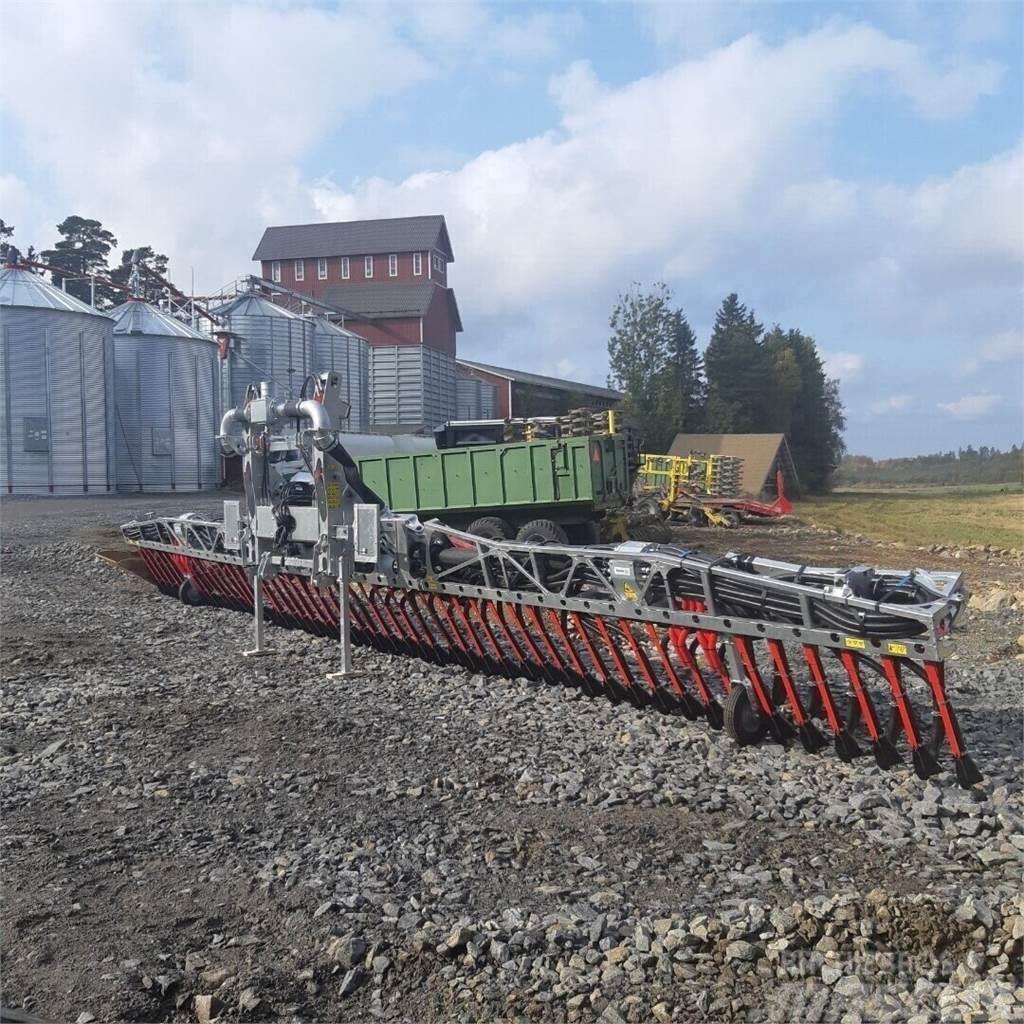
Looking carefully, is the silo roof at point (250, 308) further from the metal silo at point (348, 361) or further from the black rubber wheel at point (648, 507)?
the black rubber wheel at point (648, 507)

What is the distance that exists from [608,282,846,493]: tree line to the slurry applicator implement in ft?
145

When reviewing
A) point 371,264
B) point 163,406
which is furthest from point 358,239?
point 163,406

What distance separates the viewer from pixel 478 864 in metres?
4.66

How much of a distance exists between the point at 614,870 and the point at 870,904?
112cm

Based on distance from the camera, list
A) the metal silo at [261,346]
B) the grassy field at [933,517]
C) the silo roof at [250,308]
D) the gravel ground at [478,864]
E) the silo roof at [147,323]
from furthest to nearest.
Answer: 1. the silo roof at [250,308]
2. the metal silo at [261,346]
3. the silo roof at [147,323]
4. the grassy field at [933,517]
5. the gravel ground at [478,864]

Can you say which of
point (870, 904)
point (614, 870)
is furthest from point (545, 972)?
point (870, 904)

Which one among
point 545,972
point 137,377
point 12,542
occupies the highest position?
point 137,377

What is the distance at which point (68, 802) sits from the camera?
18.1ft

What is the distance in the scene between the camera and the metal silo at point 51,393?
Answer: 26.9 metres

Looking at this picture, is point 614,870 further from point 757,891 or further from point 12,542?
point 12,542

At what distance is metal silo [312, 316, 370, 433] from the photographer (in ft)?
114

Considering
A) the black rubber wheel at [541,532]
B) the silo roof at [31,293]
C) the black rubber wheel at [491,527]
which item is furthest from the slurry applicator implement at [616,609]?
the silo roof at [31,293]

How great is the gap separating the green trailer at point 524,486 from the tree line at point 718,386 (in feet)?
117

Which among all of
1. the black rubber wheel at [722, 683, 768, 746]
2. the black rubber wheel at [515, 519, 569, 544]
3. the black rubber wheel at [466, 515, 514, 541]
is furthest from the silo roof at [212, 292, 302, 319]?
the black rubber wheel at [722, 683, 768, 746]
